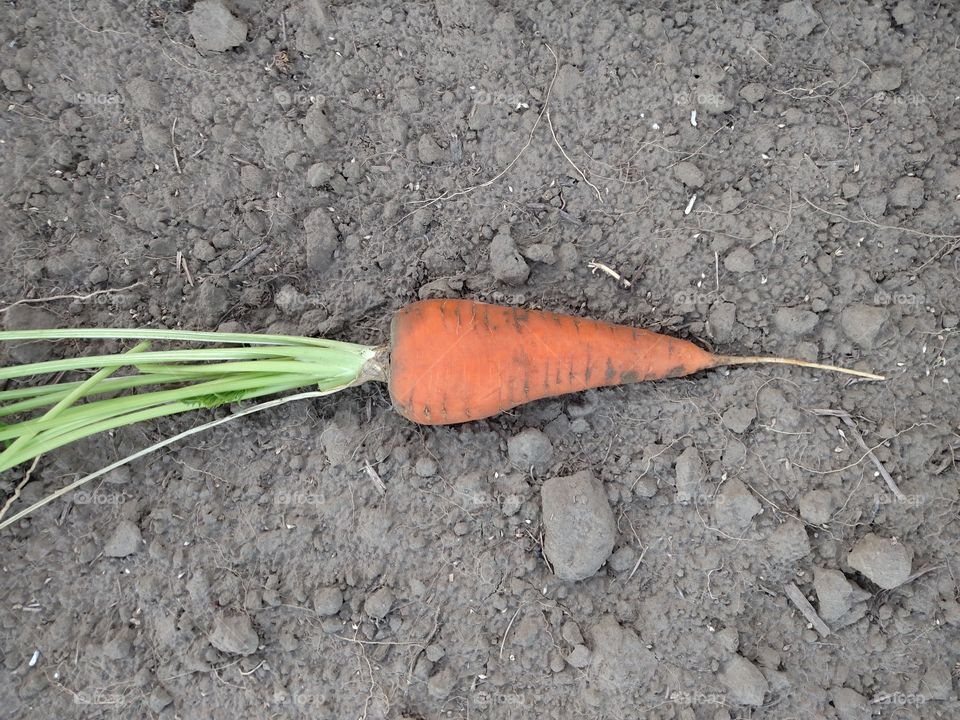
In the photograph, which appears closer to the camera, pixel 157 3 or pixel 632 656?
pixel 632 656

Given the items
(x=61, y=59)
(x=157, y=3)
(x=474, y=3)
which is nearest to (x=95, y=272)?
(x=61, y=59)

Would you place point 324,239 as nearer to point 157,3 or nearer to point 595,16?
point 157,3

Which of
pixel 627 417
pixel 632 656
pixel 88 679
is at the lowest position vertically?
pixel 88 679

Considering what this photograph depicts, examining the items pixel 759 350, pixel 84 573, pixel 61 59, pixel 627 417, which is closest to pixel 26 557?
pixel 84 573

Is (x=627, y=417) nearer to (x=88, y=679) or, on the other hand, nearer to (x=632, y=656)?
A: (x=632, y=656)

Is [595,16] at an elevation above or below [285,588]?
above
